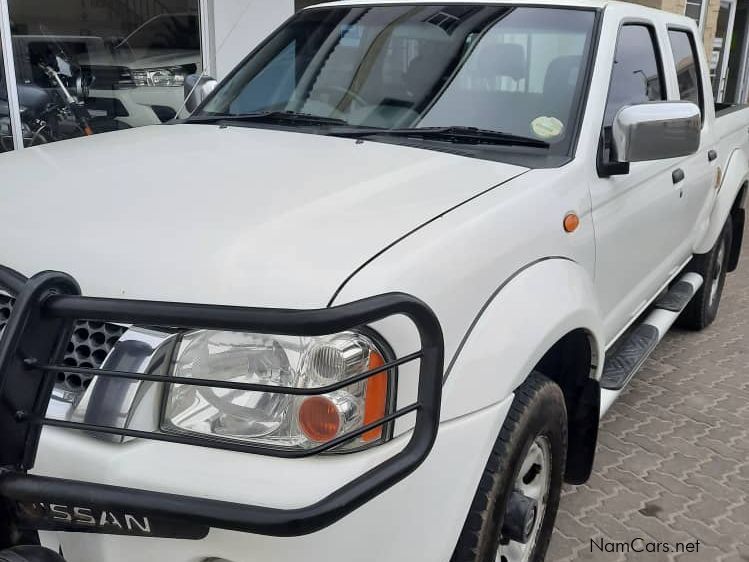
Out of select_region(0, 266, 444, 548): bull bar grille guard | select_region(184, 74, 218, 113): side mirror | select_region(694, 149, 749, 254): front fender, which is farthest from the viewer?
select_region(694, 149, 749, 254): front fender

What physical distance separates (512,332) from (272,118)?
1519mm

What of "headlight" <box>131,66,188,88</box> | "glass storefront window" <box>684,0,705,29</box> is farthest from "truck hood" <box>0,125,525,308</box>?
"glass storefront window" <box>684,0,705,29</box>

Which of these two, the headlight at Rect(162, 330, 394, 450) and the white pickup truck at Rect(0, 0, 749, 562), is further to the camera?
the headlight at Rect(162, 330, 394, 450)

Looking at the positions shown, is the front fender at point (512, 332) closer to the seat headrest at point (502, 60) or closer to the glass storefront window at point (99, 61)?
the seat headrest at point (502, 60)

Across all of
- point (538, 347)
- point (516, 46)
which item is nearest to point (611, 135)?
point (516, 46)

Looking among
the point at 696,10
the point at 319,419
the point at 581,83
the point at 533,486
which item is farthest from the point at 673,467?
the point at 696,10

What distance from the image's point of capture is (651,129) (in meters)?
2.62

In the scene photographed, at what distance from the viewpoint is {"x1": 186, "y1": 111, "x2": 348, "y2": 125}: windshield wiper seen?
295 centimetres

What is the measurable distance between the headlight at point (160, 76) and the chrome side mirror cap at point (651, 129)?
5157 millimetres

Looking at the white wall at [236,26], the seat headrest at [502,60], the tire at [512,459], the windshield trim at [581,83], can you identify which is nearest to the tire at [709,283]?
the windshield trim at [581,83]

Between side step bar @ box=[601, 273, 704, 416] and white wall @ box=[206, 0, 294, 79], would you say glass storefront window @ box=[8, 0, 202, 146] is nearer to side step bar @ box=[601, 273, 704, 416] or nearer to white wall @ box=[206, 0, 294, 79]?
white wall @ box=[206, 0, 294, 79]

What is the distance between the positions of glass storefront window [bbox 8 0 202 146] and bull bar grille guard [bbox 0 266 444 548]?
5.08 meters

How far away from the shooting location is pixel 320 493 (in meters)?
1.49

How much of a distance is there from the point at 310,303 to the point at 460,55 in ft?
5.49
